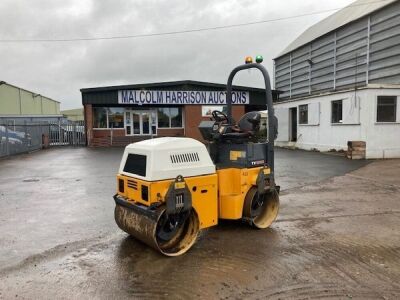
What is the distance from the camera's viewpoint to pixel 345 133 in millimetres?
15930

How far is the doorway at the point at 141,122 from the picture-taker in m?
25.8

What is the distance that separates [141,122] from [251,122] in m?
21.7

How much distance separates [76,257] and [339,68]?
18336 millimetres

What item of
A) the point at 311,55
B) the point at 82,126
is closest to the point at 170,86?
Answer: the point at 82,126

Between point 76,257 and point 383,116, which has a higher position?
point 383,116

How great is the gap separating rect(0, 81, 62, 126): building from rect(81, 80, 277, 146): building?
12732 mm

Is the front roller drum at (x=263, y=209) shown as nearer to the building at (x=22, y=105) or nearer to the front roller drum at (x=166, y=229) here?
the front roller drum at (x=166, y=229)

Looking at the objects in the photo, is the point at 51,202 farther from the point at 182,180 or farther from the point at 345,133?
the point at 345,133

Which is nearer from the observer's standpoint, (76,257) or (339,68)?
(76,257)

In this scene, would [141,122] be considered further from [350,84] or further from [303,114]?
[350,84]

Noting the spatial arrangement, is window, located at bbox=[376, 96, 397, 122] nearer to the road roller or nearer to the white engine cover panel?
the road roller

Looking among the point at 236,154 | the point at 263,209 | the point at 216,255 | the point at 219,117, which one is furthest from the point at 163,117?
the point at 216,255

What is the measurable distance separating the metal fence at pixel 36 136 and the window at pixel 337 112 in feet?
51.0

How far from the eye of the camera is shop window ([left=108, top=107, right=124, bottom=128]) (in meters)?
25.4
